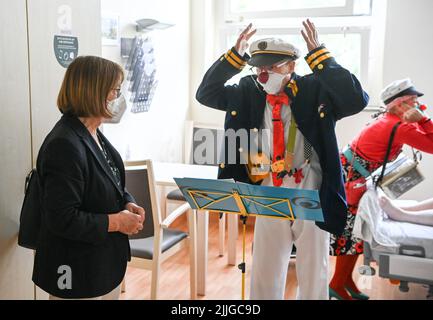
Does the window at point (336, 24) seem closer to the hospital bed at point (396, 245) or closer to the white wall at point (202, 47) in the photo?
the white wall at point (202, 47)

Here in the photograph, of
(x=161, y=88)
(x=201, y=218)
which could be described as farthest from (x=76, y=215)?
(x=161, y=88)

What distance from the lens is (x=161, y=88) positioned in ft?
13.2

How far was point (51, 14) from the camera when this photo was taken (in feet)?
6.50

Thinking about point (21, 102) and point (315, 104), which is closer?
point (21, 102)

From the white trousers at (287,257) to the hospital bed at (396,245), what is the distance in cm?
72

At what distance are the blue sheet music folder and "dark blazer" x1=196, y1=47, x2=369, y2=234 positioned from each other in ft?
1.24

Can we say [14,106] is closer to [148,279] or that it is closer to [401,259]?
[148,279]

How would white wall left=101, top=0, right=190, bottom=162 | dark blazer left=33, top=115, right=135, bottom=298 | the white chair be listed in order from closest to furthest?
dark blazer left=33, top=115, right=135, bottom=298 < the white chair < white wall left=101, top=0, right=190, bottom=162

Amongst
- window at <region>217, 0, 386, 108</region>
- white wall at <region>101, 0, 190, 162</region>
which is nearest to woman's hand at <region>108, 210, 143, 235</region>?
white wall at <region>101, 0, 190, 162</region>

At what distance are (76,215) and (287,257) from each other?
102 centimetres

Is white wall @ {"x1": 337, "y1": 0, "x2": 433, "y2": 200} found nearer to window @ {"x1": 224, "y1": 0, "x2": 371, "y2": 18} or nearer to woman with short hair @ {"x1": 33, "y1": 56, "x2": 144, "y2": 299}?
window @ {"x1": 224, "y1": 0, "x2": 371, "y2": 18}

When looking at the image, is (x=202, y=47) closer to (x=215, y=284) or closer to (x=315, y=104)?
(x=215, y=284)

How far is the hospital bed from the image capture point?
2.68 metres
